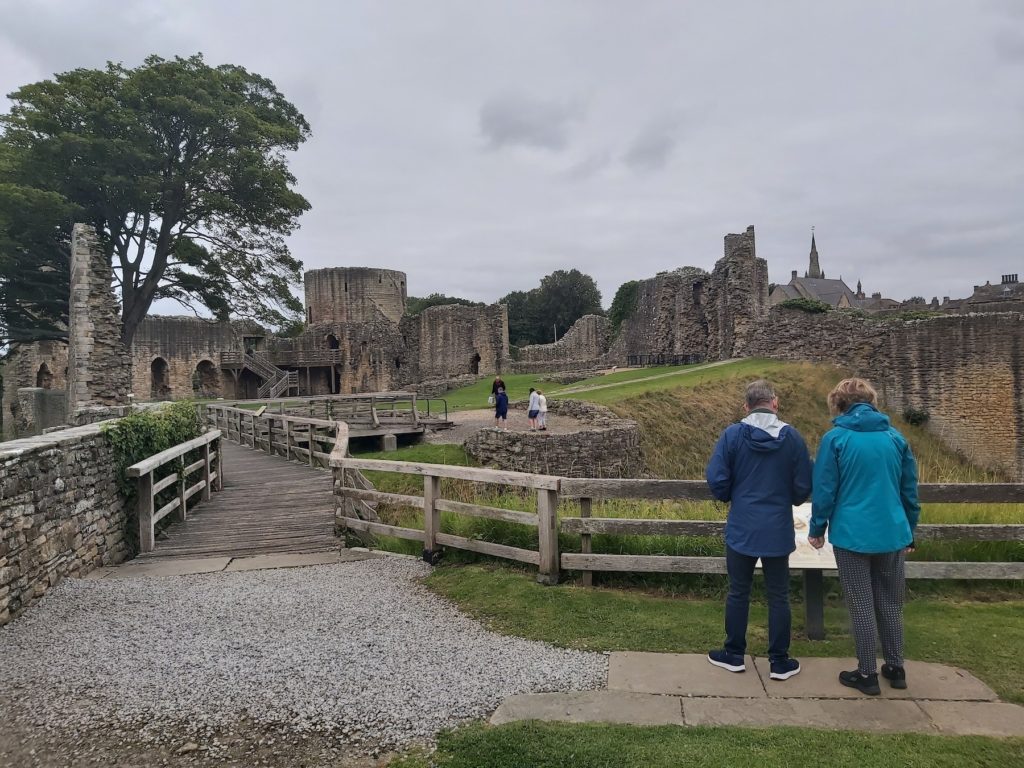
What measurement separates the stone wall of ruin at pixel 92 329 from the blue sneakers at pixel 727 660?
17914 mm

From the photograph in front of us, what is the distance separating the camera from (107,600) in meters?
5.64

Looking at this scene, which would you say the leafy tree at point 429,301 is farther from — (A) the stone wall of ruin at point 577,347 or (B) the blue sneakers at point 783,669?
(B) the blue sneakers at point 783,669

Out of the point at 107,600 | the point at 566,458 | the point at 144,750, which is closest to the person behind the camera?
the point at 144,750

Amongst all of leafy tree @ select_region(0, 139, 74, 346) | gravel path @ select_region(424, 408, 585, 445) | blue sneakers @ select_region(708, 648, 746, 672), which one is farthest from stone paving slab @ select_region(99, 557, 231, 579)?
leafy tree @ select_region(0, 139, 74, 346)

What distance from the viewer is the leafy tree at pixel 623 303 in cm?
3569

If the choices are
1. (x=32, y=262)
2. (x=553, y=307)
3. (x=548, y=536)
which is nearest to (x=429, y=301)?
(x=553, y=307)

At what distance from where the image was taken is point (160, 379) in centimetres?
3959

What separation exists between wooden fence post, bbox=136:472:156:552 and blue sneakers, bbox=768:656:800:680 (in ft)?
23.2

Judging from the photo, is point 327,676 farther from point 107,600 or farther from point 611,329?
point 611,329

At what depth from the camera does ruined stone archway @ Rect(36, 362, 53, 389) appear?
3466 cm

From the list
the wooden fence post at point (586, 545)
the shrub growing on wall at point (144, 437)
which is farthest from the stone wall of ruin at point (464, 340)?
the wooden fence post at point (586, 545)

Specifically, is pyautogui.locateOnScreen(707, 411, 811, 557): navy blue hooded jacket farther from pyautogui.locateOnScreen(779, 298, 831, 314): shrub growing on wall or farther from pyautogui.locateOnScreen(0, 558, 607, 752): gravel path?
pyautogui.locateOnScreen(779, 298, 831, 314): shrub growing on wall

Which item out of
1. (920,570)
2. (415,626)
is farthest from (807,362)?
(415,626)

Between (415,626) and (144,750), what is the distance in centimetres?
192
